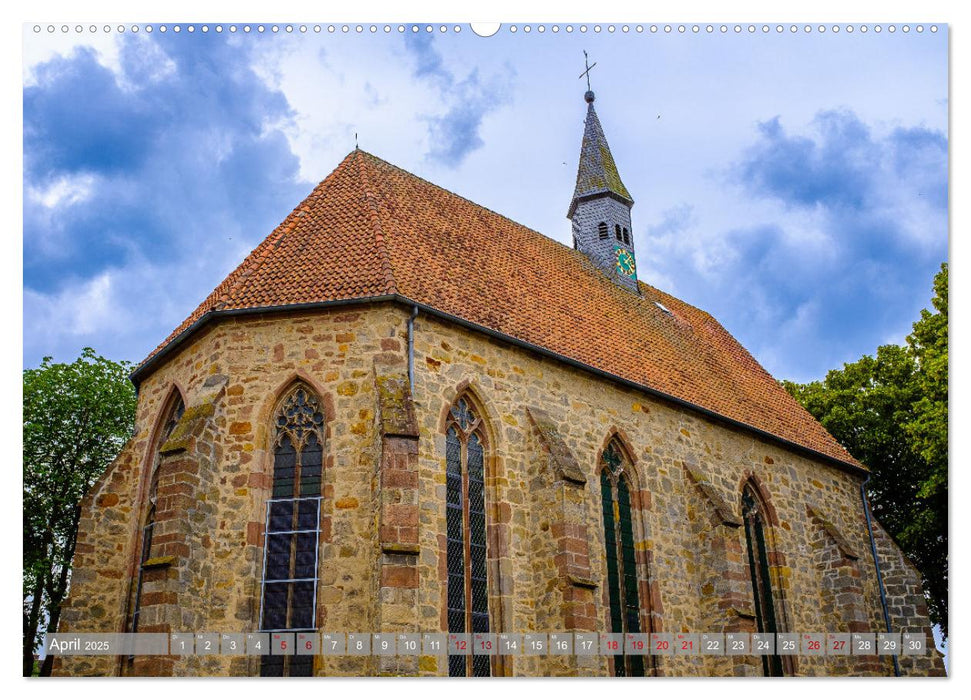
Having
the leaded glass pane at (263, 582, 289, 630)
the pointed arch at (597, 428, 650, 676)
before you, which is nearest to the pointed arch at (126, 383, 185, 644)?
the leaded glass pane at (263, 582, 289, 630)

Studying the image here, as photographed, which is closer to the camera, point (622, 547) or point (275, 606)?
point (275, 606)

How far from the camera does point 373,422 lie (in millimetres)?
12961

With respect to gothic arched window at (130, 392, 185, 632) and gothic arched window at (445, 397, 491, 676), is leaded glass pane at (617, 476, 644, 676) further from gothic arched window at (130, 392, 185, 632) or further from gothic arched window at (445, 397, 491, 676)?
gothic arched window at (130, 392, 185, 632)

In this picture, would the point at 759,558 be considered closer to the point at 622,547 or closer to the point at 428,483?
the point at 622,547

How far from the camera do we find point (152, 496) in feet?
46.2

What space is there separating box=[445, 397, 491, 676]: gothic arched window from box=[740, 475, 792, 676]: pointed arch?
664cm

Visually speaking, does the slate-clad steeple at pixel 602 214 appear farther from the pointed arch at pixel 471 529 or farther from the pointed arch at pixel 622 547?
the pointed arch at pixel 471 529

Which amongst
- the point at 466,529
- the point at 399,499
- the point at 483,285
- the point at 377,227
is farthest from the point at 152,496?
the point at 483,285

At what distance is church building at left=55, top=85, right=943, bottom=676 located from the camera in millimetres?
12125

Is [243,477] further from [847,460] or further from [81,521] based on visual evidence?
[847,460]

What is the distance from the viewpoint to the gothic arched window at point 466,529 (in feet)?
42.0

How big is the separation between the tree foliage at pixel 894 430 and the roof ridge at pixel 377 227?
888cm

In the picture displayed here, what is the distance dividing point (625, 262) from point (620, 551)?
9.94 m
